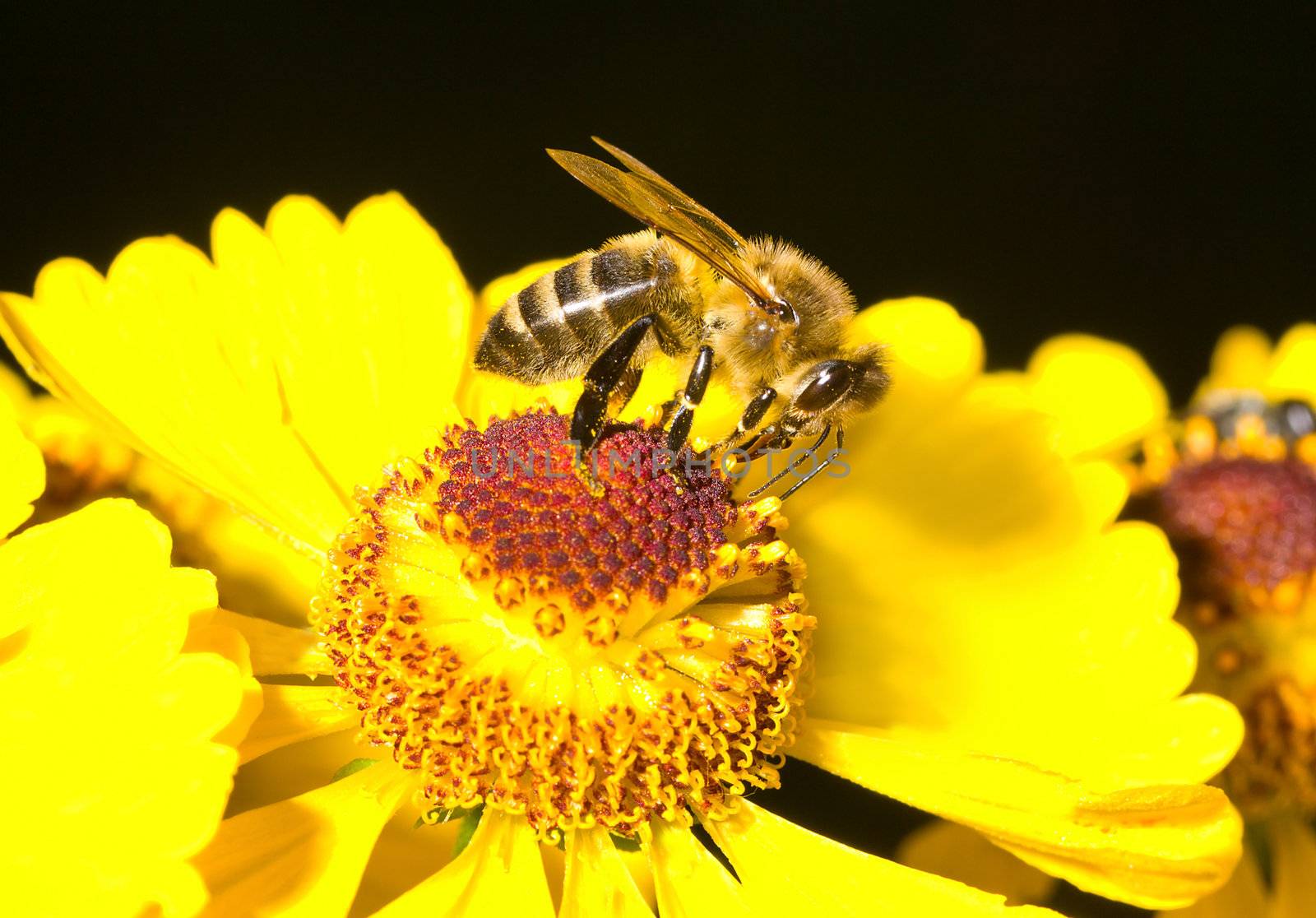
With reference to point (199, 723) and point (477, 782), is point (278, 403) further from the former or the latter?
point (199, 723)

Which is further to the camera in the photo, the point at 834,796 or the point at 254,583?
the point at 834,796

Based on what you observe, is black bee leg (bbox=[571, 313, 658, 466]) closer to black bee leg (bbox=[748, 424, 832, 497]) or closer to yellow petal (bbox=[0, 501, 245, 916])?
black bee leg (bbox=[748, 424, 832, 497])

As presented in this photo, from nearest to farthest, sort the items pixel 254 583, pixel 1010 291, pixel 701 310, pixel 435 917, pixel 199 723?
pixel 199 723 → pixel 435 917 → pixel 701 310 → pixel 254 583 → pixel 1010 291

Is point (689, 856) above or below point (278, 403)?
below

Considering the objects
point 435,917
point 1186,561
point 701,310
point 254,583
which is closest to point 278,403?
point 254,583

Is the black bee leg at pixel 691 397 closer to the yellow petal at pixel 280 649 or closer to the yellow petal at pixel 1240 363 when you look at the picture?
the yellow petal at pixel 280 649

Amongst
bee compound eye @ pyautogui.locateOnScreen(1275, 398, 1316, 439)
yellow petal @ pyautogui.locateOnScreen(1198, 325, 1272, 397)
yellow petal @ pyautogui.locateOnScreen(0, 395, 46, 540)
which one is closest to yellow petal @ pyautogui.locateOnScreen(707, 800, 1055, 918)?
yellow petal @ pyautogui.locateOnScreen(0, 395, 46, 540)

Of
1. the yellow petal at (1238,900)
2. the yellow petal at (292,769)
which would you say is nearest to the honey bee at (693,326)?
the yellow petal at (292,769)
